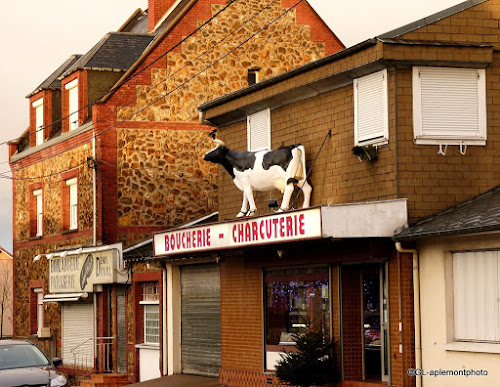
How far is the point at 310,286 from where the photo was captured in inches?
870

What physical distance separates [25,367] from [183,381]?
19.4 feet

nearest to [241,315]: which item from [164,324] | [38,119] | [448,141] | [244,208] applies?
[244,208]

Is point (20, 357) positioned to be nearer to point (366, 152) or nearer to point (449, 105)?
point (366, 152)

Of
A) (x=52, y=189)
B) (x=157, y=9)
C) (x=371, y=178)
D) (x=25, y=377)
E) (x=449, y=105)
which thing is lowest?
(x=25, y=377)

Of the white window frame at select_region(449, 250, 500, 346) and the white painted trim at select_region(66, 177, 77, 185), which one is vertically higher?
the white painted trim at select_region(66, 177, 77, 185)

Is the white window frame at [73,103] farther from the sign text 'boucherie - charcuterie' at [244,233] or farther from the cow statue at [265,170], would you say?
the cow statue at [265,170]

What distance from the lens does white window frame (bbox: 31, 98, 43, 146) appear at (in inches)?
1526

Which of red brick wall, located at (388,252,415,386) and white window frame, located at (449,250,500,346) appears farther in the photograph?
red brick wall, located at (388,252,415,386)

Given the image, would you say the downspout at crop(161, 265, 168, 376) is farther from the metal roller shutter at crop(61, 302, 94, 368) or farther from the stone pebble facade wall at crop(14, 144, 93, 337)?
the stone pebble facade wall at crop(14, 144, 93, 337)

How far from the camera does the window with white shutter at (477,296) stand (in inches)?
695


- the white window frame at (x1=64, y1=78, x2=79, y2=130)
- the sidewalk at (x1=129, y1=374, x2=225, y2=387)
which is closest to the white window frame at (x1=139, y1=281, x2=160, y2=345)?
the sidewalk at (x1=129, y1=374, x2=225, y2=387)

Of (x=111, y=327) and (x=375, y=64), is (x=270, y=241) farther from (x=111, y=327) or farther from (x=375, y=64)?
(x=111, y=327)

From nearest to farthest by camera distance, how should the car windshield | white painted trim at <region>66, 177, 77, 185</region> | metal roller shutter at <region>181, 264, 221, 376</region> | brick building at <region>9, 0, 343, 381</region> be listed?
the car windshield, metal roller shutter at <region>181, 264, 221, 376</region>, brick building at <region>9, 0, 343, 381</region>, white painted trim at <region>66, 177, 77, 185</region>

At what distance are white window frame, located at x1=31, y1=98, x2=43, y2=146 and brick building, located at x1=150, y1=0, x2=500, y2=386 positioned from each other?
1681 centimetres
